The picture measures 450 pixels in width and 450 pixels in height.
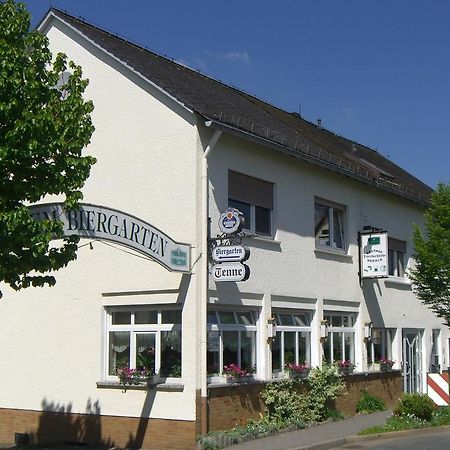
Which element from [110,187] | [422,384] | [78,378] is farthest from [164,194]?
[422,384]

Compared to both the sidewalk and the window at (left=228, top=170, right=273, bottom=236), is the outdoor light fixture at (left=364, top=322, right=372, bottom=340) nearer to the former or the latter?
the sidewalk

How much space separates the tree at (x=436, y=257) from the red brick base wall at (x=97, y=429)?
34.4 ft

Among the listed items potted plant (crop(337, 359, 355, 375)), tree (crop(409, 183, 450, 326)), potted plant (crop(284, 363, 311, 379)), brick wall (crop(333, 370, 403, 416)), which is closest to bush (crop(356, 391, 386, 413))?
brick wall (crop(333, 370, 403, 416))

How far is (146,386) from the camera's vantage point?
1595 centimetres

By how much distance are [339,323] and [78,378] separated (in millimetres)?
7148

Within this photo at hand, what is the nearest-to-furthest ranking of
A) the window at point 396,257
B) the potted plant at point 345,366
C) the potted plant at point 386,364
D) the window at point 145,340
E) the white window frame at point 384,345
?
the window at point 145,340 < the potted plant at point 345,366 < the white window frame at point 384,345 < the potted plant at point 386,364 < the window at point 396,257

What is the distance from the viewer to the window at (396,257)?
81.0 ft

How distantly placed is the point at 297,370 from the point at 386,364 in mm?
5125

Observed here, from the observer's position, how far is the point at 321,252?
20.2 m

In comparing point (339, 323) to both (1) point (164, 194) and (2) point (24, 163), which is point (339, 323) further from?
(2) point (24, 163)

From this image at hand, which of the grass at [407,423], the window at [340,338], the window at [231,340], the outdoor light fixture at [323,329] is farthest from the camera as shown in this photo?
the window at [340,338]

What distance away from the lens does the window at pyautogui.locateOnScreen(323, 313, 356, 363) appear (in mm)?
20406

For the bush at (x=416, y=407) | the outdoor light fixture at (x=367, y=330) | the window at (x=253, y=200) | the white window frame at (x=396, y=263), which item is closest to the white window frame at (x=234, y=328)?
the window at (x=253, y=200)

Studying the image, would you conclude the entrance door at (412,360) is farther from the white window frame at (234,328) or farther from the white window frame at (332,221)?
the white window frame at (234,328)
